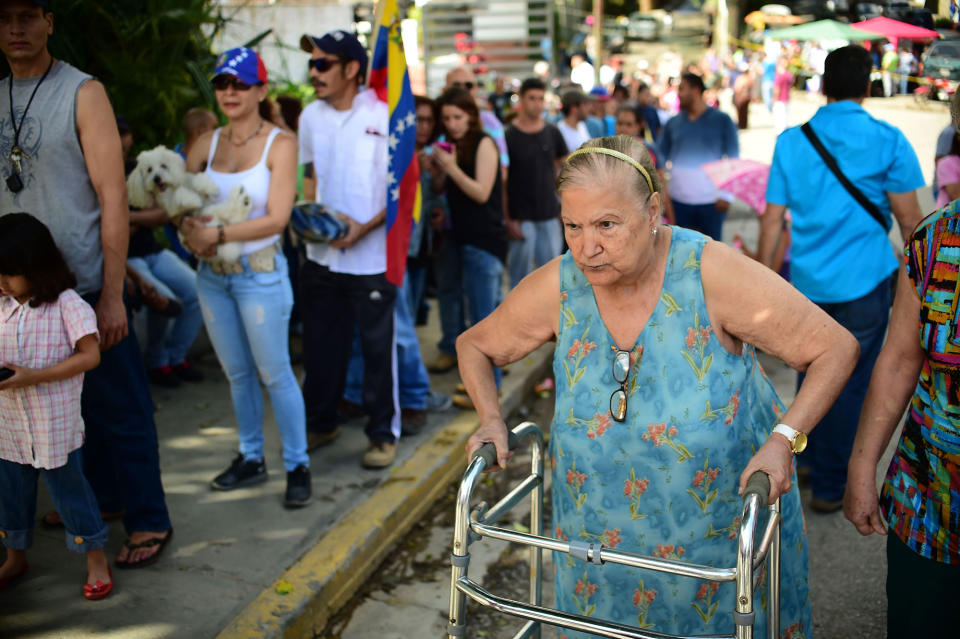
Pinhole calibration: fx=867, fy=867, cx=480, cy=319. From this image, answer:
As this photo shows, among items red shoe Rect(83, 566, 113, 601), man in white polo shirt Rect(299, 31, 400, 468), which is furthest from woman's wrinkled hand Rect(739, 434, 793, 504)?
man in white polo shirt Rect(299, 31, 400, 468)

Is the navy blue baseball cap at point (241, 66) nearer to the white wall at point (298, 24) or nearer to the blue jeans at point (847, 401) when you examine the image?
the blue jeans at point (847, 401)

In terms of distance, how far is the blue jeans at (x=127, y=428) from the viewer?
11.8 feet

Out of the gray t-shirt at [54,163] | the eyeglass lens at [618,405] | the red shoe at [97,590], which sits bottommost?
the red shoe at [97,590]

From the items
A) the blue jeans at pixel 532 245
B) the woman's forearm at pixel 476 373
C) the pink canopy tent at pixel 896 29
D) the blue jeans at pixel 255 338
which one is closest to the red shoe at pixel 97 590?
the blue jeans at pixel 255 338

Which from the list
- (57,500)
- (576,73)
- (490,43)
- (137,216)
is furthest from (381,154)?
(490,43)

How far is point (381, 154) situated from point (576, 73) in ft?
41.7

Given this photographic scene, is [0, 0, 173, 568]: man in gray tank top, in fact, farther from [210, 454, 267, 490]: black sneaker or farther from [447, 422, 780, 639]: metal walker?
[447, 422, 780, 639]: metal walker

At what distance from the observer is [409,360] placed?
17.9ft

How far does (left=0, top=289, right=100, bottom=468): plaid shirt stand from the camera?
10.5 ft

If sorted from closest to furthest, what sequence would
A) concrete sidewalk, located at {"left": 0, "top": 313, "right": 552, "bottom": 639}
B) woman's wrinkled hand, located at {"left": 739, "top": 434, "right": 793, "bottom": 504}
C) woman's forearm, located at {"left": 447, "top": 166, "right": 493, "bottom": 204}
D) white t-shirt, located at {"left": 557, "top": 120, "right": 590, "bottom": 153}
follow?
woman's wrinkled hand, located at {"left": 739, "top": 434, "right": 793, "bottom": 504}, concrete sidewalk, located at {"left": 0, "top": 313, "right": 552, "bottom": 639}, woman's forearm, located at {"left": 447, "top": 166, "right": 493, "bottom": 204}, white t-shirt, located at {"left": 557, "top": 120, "right": 590, "bottom": 153}

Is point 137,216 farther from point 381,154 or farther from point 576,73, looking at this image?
point 576,73

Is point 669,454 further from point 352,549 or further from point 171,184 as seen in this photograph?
point 171,184

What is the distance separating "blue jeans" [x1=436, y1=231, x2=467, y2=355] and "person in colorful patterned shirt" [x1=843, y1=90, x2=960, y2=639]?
4.14m

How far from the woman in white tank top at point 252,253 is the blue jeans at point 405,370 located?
3.82ft
